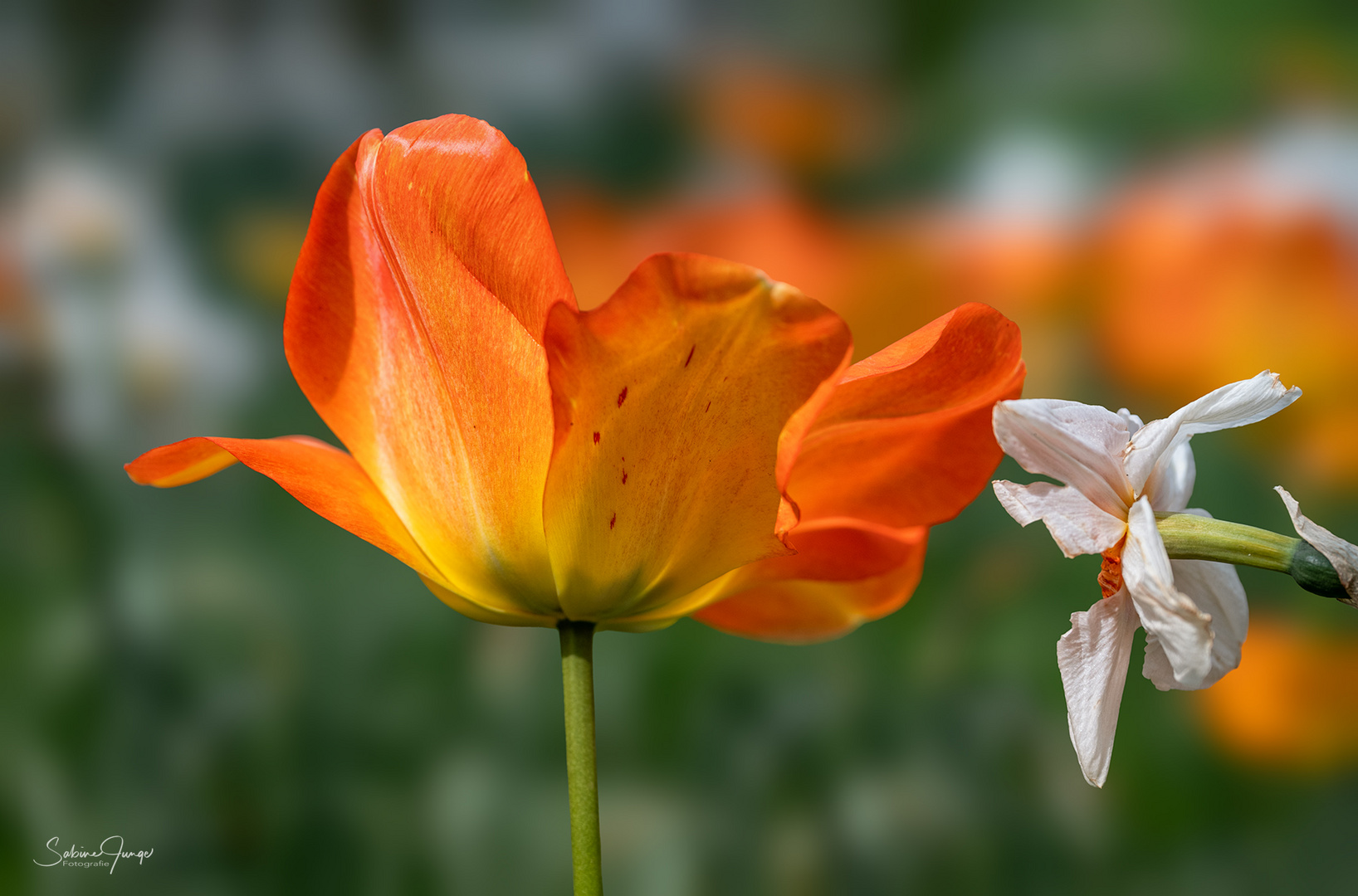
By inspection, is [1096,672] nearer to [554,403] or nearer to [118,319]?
[554,403]

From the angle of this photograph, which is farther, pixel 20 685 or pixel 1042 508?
pixel 20 685

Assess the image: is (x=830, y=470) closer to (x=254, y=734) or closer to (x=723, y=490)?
(x=723, y=490)

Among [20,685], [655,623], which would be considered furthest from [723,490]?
[20,685]

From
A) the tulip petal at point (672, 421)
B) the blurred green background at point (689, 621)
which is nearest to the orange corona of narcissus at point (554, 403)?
the tulip petal at point (672, 421)

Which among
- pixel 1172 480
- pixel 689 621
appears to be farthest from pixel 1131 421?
pixel 689 621

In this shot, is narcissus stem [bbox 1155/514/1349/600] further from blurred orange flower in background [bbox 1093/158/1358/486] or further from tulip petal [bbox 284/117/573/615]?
blurred orange flower in background [bbox 1093/158/1358/486]

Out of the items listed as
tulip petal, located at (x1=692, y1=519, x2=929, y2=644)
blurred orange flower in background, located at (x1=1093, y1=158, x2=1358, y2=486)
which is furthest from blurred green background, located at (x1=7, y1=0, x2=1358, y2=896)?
tulip petal, located at (x1=692, y1=519, x2=929, y2=644)
